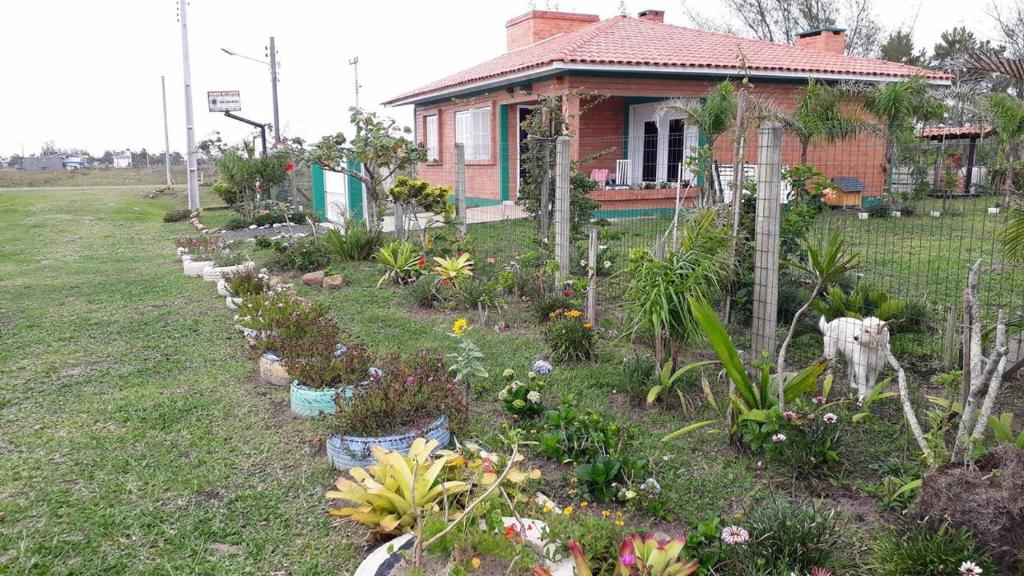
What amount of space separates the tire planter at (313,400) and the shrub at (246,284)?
10.2ft

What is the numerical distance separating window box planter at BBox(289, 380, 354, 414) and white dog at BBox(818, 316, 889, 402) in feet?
9.72

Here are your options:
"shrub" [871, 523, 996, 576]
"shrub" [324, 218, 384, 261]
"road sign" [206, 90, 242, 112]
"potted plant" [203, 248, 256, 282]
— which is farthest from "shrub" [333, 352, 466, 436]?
"road sign" [206, 90, 242, 112]

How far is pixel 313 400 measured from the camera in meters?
4.55

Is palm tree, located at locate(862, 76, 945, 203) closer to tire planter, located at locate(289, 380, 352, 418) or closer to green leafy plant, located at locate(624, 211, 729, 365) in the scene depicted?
green leafy plant, located at locate(624, 211, 729, 365)

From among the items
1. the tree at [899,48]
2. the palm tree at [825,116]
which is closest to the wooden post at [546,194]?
the palm tree at [825,116]

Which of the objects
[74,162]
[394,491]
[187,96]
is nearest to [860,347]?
[394,491]

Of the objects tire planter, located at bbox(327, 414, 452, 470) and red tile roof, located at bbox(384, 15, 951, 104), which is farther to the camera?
red tile roof, located at bbox(384, 15, 951, 104)

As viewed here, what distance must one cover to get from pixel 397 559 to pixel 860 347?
306 cm

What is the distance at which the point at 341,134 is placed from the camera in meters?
10.6

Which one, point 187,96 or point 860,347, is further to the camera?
point 187,96

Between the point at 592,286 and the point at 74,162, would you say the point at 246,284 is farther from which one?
the point at 74,162

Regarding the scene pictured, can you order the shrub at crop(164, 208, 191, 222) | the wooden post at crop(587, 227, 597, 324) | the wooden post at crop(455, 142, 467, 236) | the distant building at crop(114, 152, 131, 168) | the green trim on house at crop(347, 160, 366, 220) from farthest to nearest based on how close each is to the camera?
the distant building at crop(114, 152, 131, 168) → the shrub at crop(164, 208, 191, 222) → the green trim on house at crop(347, 160, 366, 220) → the wooden post at crop(455, 142, 467, 236) → the wooden post at crop(587, 227, 597, 324)

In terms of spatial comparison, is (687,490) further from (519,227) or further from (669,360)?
(519,227)

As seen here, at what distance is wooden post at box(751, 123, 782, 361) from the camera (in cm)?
462
